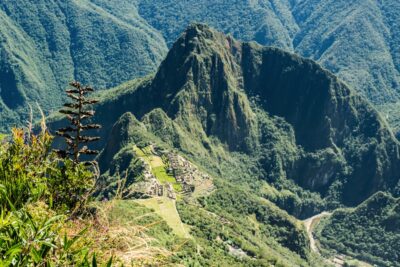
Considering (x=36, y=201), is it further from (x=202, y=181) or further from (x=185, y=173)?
(x=202, y=181)

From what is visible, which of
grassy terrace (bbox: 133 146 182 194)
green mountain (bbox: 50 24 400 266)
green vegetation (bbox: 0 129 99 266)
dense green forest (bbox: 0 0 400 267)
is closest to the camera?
green vegetation (bbox: 0 129 99 266)

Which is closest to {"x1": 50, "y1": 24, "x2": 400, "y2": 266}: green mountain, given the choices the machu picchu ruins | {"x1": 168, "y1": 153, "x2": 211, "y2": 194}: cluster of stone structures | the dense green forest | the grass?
the dense green forest

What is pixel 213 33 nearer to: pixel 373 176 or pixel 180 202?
pixel 373 176

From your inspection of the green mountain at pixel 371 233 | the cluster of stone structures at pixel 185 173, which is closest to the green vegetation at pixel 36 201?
the cluster of stone structures at pixel 185 173

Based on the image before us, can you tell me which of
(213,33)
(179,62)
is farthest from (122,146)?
(213,33)

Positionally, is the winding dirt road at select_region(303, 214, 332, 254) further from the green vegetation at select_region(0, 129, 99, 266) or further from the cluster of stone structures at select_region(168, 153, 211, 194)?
the green vegetation at select_region(0, 129, 99, 266)

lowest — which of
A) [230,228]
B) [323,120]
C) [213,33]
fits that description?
[230,228]
